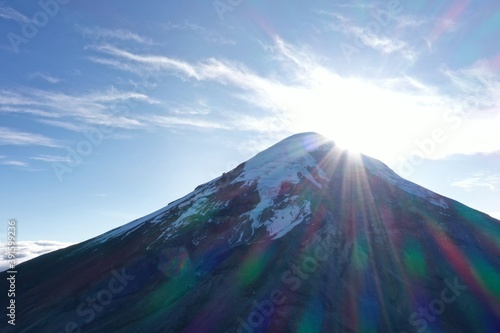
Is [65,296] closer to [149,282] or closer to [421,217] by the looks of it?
[149,282]

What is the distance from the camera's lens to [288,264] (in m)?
54.8

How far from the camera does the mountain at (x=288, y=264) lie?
4994cm

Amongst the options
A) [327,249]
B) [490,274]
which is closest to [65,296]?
[327,249]

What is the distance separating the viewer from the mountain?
49938 millimetres

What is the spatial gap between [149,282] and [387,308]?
36.1m

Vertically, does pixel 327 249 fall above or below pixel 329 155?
below

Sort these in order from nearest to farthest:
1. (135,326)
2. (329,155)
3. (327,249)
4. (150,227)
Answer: (135,326) → (327,249) → (150,227) → (329,155)

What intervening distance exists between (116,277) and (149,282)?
7298mm

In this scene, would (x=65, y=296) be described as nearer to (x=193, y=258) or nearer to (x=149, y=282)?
(x=149, y=282)

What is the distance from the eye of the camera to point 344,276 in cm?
5772

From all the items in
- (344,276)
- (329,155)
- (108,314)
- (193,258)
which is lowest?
(344,276)

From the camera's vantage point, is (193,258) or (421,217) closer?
(193,258)

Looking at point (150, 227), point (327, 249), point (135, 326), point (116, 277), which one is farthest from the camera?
point (150, 227)

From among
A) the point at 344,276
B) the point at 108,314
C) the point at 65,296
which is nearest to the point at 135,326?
the point at 108,314
